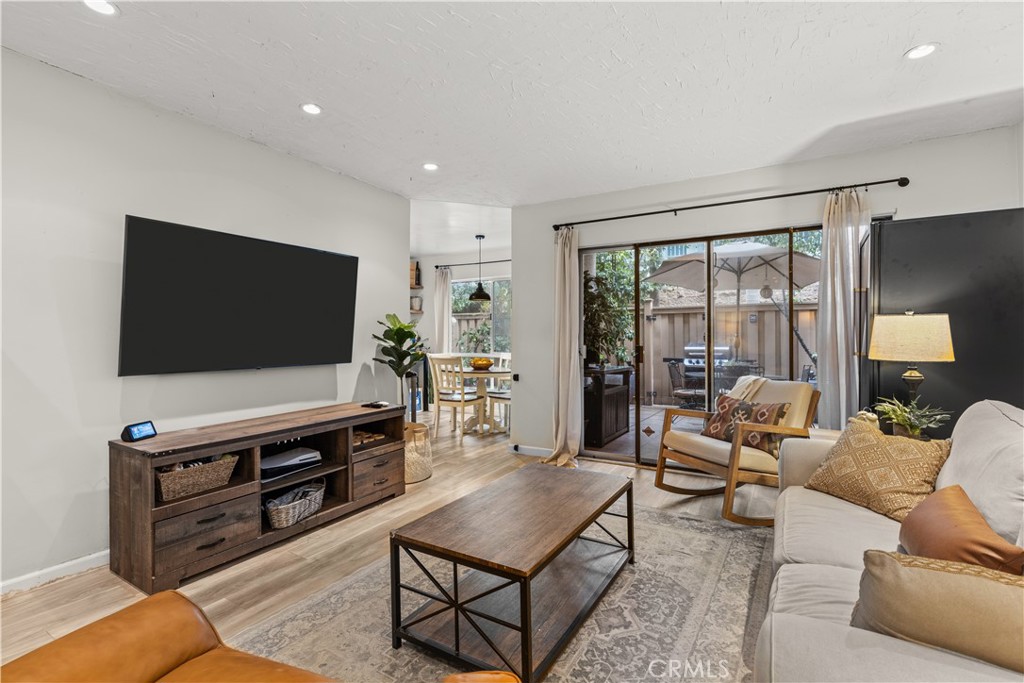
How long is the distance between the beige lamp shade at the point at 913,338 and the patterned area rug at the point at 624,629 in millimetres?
1300

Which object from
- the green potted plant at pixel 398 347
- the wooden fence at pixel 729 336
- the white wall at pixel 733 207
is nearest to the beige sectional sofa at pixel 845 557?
the wooden fence at pixel 729 336

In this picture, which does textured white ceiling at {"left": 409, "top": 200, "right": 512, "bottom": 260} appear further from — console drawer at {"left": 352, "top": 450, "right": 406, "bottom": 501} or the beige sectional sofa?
the beige sectional sofa

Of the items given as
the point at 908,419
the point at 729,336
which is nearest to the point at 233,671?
the point at 908,419

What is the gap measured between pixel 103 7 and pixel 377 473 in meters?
2.83

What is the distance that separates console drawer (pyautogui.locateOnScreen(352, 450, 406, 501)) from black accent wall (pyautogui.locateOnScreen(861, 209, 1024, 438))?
132 inches

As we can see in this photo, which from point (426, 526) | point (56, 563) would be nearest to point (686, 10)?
point (426, 526)

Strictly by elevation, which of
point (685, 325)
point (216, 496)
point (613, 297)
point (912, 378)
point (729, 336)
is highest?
point (613, 297)

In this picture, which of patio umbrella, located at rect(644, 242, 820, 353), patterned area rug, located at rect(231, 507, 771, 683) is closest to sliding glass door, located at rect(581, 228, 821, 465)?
patio umbrella, located at rect(644, 242, 820, 353)

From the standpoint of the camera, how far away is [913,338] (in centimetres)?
251

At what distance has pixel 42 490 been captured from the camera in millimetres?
2301

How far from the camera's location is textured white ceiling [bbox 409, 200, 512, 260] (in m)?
5.36

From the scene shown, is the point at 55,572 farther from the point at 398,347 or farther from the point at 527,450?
the point at 527,450

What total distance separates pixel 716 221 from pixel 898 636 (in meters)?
3.63

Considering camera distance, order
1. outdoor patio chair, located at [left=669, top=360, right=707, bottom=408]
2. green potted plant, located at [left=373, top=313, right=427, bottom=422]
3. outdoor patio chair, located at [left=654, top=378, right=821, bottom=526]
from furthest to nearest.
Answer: outdoor patio chair, located at [left=669, top=360, right=707, bottom=408]
green potted plant, located at [left=373, top=313, right=427, bottom=422]
outdoor patio chair, located at [left=654, top=378, right=821, bottom=526]
